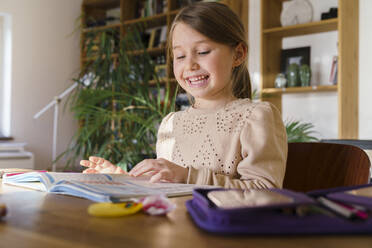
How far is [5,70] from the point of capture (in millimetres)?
4820

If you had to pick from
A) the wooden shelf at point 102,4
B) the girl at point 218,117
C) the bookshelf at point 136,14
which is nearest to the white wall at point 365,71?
the bookshelf at point 136,14

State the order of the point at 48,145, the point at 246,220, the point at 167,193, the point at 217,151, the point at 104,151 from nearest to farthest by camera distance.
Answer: the point at 246,220 → the point at 167,193 → the point at 217,151 → the point at 104,151 → the point at 48,145

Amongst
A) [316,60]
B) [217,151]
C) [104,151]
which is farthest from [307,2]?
[217,151]

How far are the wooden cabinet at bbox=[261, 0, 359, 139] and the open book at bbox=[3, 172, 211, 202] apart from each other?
7.88ft

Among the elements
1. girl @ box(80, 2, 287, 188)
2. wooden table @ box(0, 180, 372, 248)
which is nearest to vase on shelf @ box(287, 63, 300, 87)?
girl @ box(80, 2, 287, 188)

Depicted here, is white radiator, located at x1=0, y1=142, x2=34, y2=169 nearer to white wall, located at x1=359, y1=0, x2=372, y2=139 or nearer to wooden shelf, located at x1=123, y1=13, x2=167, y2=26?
wooden shelf, located at x1=123, y1=13, x2=167, y2=26

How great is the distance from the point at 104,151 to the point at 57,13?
3.16m

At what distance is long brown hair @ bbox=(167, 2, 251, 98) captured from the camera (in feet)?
3.95

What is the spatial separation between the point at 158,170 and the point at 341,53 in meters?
2.65

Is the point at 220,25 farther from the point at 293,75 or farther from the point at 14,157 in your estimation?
the point at 14,157

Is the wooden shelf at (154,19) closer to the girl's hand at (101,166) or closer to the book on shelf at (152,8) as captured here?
the book on shelf at (152,8)

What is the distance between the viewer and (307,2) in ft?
11.7

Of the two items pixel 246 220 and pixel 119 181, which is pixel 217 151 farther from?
pixel 246 220

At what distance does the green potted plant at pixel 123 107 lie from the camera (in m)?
2.61
